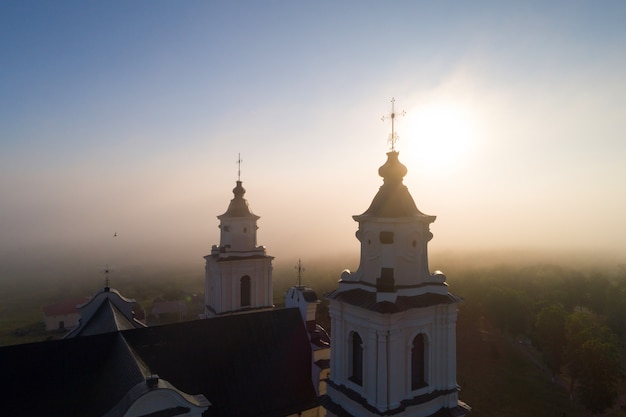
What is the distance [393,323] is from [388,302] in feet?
2.04

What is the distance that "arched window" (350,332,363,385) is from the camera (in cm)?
1309

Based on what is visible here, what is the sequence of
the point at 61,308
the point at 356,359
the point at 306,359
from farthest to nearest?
the point at 61,308, the point at 306,359, the point at 356,359

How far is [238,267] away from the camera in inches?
896

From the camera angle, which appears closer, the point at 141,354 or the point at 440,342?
the point at 440,342

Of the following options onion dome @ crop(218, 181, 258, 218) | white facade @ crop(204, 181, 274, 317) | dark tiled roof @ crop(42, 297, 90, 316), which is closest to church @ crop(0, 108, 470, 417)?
white facade @ crop(204, 181, 274, 317)

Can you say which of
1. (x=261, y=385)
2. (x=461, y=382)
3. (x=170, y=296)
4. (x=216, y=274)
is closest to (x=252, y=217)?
(x=216, y=274)

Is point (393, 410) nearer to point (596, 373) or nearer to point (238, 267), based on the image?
point (238, 267)

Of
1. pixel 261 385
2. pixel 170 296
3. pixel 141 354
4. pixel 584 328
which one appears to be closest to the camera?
pixel 141 354

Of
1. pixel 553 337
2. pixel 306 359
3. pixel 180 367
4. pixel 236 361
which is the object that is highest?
pixel 180 367

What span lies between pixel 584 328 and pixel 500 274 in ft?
129

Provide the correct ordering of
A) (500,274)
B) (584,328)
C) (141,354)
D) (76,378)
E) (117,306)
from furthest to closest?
(500,274) → (584,328) → (117,306) → (141,354) → (76,378)

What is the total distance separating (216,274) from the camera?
22562mm

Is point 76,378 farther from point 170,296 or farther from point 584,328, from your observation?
point 170,296

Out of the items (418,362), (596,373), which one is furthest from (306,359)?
(596,373)
